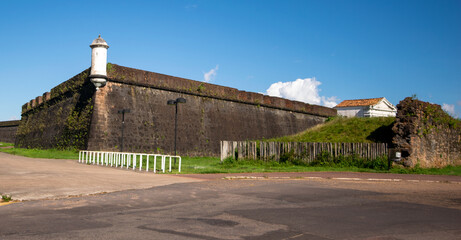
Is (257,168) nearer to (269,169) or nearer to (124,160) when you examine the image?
(269,169)

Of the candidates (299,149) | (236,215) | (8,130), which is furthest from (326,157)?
(8,130)

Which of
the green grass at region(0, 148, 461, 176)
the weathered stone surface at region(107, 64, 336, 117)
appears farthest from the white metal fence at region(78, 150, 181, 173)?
the weathered stone surface at region(107, 64, 336, 117)

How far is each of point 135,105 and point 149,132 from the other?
206cm

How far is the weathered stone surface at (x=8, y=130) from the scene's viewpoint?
57.3 meters

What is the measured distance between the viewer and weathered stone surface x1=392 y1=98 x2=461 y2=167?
59.2 ft

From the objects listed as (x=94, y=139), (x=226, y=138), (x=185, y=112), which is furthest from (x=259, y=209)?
(x=226, y=138)

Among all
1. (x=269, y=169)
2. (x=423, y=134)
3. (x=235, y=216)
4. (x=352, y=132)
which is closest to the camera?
(x=235, y=216)

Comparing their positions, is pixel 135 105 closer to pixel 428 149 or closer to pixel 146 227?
pixel 428 149

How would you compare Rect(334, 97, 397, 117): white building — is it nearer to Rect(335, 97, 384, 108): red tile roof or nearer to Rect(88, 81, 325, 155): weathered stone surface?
Rect(335, 97, 384, 108): red tile roof

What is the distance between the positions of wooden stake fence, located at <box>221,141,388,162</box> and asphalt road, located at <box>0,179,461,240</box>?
9268 mm

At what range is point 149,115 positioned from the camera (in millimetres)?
25984

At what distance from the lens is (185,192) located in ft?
28.4

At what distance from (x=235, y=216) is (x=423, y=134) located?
1635cm

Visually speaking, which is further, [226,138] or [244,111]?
[244,111]
